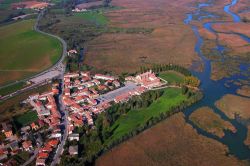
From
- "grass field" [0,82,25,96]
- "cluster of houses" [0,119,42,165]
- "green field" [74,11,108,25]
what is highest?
"green field" [74,11,108,25]

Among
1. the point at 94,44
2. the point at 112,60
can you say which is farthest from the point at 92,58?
the point at 94,44

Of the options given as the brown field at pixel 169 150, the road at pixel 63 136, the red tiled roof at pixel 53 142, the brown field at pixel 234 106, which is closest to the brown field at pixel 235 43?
the brown field at pixel 234 106

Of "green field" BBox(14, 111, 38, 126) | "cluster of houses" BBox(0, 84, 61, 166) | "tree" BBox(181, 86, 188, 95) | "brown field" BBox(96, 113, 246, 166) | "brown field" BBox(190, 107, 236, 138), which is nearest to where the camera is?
"brown field" BBox(96, 113, 246, 166)

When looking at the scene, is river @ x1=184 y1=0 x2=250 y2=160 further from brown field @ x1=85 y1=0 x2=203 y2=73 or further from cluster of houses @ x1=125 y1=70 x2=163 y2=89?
cluster of houses @ x1=125 y1=70 x2=163 y2=89

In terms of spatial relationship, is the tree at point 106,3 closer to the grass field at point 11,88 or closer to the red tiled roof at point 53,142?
the grass field at point 11,88

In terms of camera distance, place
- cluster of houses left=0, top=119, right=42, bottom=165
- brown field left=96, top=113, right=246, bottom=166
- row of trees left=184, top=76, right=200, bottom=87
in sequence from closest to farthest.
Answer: brown field left=96, top=113, right=246, bottom=166 → cluster of houses left=0, top=119, right=42, bottom=165 → row of trees left=184, top=76, right=200, bottom=87

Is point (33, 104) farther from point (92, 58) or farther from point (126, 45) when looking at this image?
point (126, 45)

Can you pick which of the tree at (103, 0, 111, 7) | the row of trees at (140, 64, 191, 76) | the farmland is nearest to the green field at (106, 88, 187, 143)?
the row of trees at (140, 64, 191, 76)

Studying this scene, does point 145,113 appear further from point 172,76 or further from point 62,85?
point 62,85
